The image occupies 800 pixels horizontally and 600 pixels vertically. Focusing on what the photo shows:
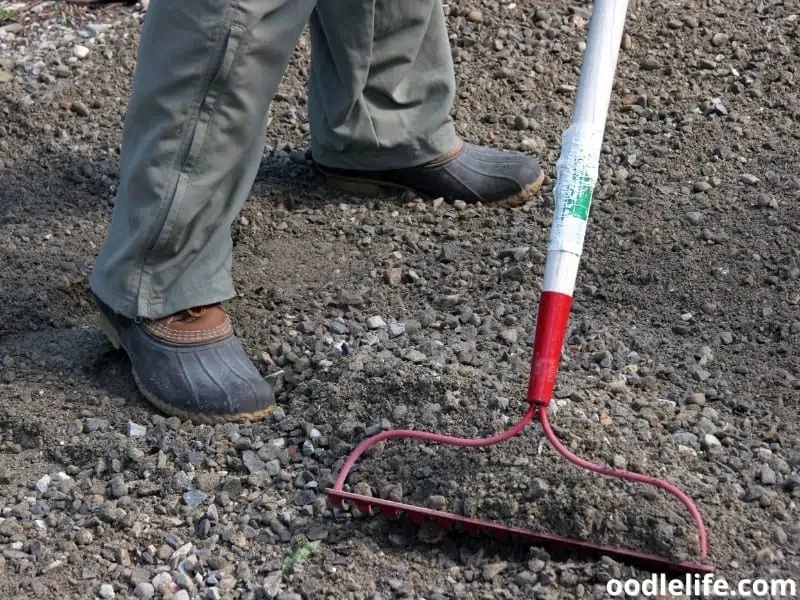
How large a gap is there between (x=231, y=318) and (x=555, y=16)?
1901 millimetres

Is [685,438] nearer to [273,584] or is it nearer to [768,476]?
[768,476]

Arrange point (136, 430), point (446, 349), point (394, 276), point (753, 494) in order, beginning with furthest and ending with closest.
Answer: point (394, 276) → point (446, 349) → point (136, 430) → point (753, 494)

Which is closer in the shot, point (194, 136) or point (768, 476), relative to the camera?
point (768, 476)

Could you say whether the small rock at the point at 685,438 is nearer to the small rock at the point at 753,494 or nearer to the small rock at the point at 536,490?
the small rock at the point at 753,494

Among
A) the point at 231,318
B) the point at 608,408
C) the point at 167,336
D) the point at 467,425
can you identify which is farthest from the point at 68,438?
the point at 608,408

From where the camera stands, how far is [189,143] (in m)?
2.13

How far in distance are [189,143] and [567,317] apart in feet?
2.70

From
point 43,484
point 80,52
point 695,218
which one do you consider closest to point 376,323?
point 43,484

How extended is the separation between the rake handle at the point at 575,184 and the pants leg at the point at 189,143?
1.93ft

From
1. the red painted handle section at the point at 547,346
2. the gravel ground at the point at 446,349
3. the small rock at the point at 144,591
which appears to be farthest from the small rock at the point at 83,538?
the red painted handle section at the point at 547,346

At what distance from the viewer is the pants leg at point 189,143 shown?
2047mm

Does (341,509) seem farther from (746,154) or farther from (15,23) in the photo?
(15,23)

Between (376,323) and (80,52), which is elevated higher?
(80,52)

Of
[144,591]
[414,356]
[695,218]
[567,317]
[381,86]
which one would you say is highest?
[381,86]
